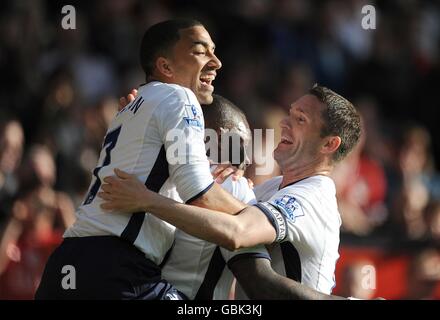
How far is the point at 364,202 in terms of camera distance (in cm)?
1145

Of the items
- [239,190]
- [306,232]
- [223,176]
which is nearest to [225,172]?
[223,176]

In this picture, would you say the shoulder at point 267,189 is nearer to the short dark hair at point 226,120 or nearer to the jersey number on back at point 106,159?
the short dark hair at point 226,120

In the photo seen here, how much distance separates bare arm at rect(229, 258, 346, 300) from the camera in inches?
235

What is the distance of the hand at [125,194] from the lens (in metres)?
5.93

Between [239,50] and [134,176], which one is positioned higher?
[239,50]

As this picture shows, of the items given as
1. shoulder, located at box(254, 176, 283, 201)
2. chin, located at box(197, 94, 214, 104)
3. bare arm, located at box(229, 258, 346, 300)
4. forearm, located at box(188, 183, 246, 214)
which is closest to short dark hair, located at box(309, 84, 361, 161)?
shoulder, located at box(254, 176, 283, 201)

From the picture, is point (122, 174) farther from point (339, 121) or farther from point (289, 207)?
point (339, 121)

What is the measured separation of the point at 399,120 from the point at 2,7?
5.05 m

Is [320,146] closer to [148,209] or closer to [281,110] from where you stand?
[148,209]

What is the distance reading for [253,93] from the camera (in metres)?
12.7

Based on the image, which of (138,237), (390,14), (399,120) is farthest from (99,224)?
(390,14)

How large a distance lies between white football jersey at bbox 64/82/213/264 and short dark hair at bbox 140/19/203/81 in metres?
0.33

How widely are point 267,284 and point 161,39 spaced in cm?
161

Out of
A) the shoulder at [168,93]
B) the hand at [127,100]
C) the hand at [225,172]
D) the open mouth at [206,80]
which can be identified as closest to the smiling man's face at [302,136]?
the hand at [225,172]
